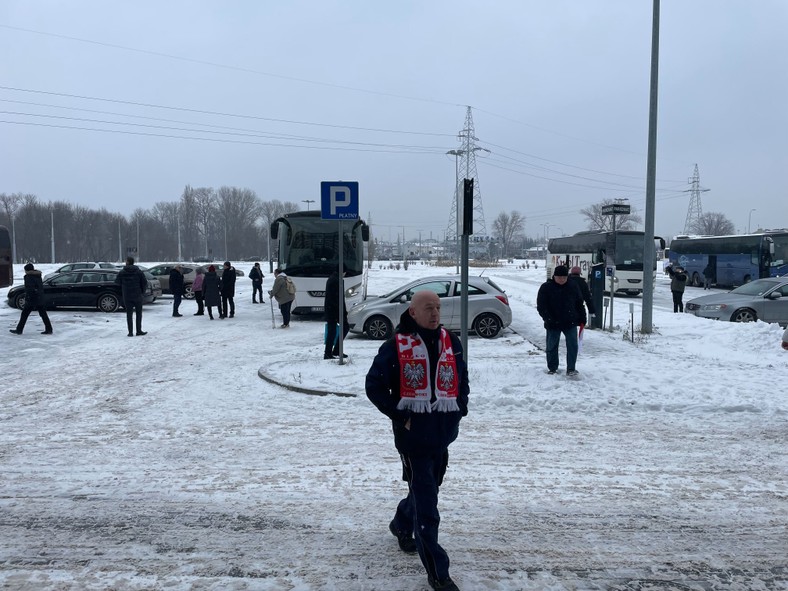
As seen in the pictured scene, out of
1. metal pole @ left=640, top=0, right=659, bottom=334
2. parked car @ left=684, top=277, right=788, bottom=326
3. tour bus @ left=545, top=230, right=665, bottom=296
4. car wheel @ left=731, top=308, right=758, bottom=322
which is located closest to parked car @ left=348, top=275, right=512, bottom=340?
metal pole @ left=640, top=0, right=659, bottom=334

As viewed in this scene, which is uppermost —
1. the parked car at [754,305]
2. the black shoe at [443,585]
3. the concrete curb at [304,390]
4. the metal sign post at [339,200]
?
the metal sign post at [339,200]

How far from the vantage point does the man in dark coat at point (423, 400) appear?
3.69 m

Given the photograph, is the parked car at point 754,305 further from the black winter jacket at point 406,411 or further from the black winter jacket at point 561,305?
the black winter jacket at point 406,411

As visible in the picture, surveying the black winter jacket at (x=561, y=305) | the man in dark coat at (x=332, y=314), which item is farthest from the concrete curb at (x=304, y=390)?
the black winter jacket at (x=561, y=305)

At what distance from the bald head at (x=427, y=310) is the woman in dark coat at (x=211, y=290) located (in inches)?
659

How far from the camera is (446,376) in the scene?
375 cm

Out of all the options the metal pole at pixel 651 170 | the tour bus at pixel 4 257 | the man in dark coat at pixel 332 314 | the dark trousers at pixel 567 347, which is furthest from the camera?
the tour bus at pixel 4 257

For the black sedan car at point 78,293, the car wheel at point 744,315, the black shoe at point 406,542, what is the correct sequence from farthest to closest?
the black sedan car at point 78,293 < the car wheel at point 744,315 < the black shoe at point 406,542

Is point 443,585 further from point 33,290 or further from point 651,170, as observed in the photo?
point 33,290

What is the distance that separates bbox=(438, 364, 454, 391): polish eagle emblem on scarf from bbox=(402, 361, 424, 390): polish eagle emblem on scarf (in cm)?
12

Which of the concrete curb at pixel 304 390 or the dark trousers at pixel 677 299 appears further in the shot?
the dark trousers at pixel 677 299

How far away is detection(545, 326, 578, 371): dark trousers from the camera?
30.9 ft

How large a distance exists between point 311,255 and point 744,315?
41.2 feet

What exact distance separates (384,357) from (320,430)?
374 centimetres
